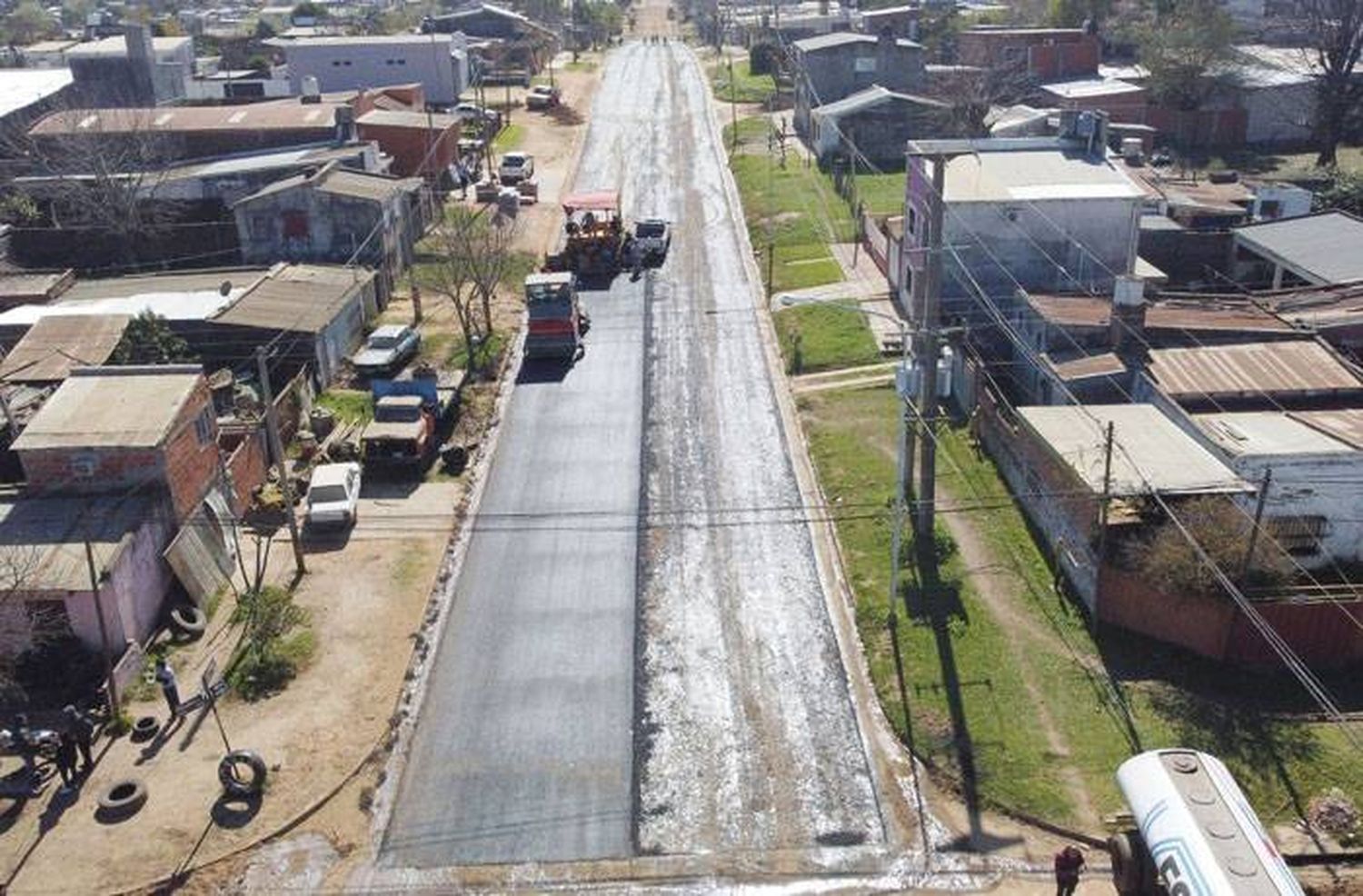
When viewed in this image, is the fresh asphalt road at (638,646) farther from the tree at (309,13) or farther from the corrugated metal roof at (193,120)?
the tree at (309,13)

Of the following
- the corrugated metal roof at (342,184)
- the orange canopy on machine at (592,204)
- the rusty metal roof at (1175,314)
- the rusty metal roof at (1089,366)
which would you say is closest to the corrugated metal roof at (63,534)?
the rusty metal roof at (1089,366)

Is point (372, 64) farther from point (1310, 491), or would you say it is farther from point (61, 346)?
point (1310, 491)

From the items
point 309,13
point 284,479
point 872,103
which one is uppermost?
point 309,13

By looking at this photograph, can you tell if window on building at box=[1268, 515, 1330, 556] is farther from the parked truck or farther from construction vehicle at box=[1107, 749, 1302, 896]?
the parked truck

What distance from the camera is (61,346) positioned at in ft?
139

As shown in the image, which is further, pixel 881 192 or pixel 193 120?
pixel 193 120

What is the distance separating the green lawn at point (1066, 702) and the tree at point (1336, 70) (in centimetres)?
5586

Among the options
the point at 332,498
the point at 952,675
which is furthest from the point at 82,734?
the point at 952,675

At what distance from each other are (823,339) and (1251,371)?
16443 mm

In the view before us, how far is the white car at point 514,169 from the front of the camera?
7381 cm

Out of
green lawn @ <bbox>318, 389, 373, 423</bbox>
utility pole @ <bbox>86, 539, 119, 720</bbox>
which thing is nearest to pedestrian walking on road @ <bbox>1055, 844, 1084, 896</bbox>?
utility pole @ <bbox>86, 539, 119, 720</bbox>

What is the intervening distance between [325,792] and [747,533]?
14.0 m

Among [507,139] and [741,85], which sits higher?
[741,85]

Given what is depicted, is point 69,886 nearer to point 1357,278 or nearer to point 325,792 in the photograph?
point 325,792
